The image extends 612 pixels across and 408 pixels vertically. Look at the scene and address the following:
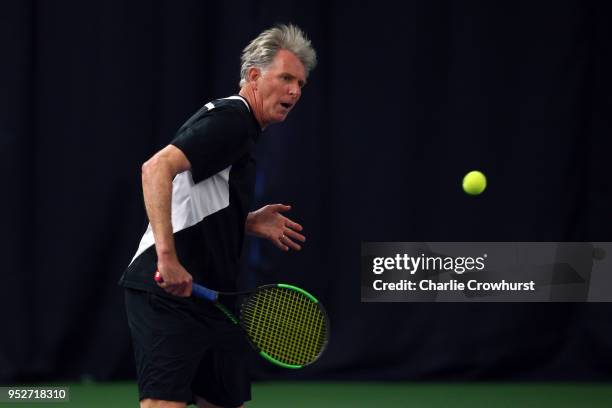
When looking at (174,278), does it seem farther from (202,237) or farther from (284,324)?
(284,324)

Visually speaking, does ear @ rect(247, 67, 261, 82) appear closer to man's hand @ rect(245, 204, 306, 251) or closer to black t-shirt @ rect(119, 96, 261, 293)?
black t-shirt @ rect(119, 96, 261, 293)

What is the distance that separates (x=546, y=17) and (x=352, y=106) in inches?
47.1

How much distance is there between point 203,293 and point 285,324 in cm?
41

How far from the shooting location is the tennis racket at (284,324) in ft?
8.70

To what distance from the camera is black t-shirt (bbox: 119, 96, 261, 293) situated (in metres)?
2.29

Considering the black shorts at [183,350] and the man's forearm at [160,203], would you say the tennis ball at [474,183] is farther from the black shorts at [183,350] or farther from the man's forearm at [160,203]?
the man's forearm at [160,203]

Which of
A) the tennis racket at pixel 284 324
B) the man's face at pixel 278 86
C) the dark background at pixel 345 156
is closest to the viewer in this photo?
the man's face at pixel 278 86

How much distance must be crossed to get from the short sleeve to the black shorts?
1.20 ft

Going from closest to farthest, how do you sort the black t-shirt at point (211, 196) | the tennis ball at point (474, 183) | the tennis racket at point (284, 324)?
1. the black t-shirt at point (211, 196)
2. the tennis racket at point (284, 324)
3. the tennis ball at point (474, 183)

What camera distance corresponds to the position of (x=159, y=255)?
218cm

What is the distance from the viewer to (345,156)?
5.04 m

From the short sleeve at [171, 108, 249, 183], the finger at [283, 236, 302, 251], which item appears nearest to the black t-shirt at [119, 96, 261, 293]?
the short sleeve at [171, 108, 249, 183]

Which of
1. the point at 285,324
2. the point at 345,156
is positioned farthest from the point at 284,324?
the point at 345,156

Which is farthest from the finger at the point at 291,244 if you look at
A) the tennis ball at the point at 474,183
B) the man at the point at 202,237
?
the tennis ball at the point at 474,183
